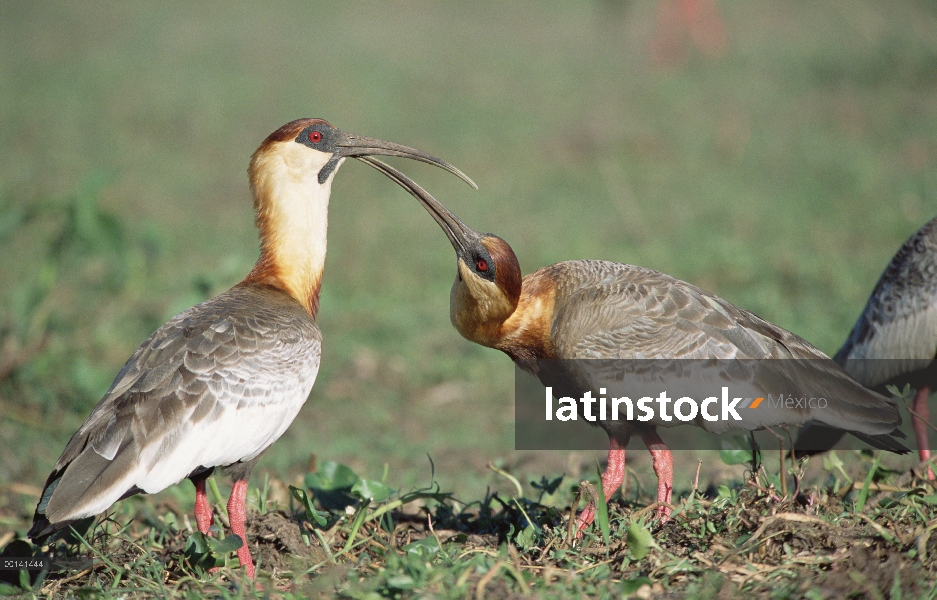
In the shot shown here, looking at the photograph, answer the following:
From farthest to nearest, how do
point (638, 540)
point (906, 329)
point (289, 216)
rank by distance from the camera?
point (906, 329)
point (289, 216)
point (638, 540)

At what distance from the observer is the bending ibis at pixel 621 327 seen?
3.70 m

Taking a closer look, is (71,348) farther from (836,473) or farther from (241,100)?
(241,100)

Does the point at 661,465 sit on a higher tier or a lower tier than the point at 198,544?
higher

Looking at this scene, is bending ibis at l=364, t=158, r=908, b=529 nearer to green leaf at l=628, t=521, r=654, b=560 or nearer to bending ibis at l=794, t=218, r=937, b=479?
green leaf at l=628, t=521, r=654, b=560

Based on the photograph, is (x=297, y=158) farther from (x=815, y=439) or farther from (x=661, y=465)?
(x=815, y=439)

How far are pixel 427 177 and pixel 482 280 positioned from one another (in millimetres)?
7533

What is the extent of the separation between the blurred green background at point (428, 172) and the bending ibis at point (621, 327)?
111 centimetres

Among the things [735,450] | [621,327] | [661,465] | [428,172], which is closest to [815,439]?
[735,450]

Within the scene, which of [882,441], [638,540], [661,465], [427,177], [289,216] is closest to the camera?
[638,540]

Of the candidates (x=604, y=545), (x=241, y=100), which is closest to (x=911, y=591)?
(x=604, y=545)

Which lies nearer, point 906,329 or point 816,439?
point 816,439

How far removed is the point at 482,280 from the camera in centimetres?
392

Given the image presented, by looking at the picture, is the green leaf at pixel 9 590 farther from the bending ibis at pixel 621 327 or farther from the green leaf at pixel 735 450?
the green leaf at pixel 735 450

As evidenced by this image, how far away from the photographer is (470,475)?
5.36 meters
